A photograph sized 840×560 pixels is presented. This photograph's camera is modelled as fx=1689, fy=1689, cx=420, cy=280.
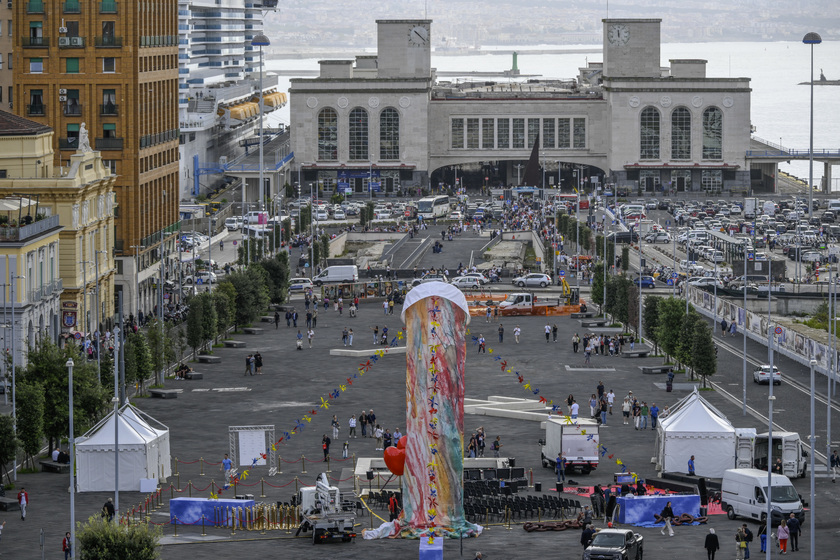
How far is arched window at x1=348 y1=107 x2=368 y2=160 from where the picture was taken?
184 m

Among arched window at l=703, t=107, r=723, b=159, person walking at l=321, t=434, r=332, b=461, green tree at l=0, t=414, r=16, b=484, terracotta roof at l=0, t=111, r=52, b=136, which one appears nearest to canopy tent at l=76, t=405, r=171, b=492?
green tree at l=0, t=414, r=16, b=484

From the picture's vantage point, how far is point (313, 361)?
8400 cm

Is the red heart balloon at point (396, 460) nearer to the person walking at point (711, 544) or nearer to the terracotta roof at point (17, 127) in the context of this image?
the person walking at point (711, 544)

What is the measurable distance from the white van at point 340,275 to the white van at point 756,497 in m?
62.4

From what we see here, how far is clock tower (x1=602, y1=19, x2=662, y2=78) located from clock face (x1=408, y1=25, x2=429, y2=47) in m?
20.0

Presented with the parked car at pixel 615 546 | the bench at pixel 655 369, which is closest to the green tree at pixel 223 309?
the bench at pixel 655 369

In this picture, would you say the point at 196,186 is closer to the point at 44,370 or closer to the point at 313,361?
the point at 313,361

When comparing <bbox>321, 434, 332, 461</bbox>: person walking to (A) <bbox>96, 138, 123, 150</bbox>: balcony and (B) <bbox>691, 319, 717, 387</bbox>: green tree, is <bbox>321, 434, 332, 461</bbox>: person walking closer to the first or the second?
(B) <bbox>691, 319, 717, 387</bbox>: green tree

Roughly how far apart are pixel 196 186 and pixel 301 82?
1598 centimetres

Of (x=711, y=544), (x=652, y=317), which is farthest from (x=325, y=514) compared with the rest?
(x=652, y=317)

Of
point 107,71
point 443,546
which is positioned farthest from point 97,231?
point 443,546

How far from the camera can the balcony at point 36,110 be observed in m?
100

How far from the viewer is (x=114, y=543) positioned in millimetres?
40062

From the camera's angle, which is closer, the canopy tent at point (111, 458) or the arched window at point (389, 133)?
the canopy tent at point (111, 458)
